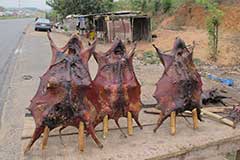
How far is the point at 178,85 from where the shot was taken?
11.8 feet

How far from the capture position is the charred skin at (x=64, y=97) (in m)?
3.00

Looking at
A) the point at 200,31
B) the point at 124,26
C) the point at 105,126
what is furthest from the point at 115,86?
the point at 200,31

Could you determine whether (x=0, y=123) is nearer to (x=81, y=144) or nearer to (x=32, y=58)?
(x=81, y=144)

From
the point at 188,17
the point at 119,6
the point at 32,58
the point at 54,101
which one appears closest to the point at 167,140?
the point at 54,101

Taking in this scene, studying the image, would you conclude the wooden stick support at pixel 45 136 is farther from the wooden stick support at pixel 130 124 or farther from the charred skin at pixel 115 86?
the wooden stick support at pixel 130 124

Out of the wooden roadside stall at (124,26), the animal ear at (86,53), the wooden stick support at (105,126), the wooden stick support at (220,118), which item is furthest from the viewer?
the wooden roadside stall at (124,26)

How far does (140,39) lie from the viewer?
19.8 metres

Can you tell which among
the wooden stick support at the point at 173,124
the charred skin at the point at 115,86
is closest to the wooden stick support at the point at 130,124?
the charred skin at the point at 115,86

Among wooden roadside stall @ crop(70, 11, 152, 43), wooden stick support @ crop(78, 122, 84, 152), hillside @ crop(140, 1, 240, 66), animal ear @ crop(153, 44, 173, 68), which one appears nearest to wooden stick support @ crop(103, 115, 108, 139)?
wooden stick support @ crop(78, 122, 84, 152)

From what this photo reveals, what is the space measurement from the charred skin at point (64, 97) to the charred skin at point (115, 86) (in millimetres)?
237

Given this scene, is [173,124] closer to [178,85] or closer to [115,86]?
[178,85]

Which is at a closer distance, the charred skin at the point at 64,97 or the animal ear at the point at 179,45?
the charred skin at the point at 64,97

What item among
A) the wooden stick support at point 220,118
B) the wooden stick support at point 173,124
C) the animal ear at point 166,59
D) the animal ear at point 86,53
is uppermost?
the animal ear at point 86,53

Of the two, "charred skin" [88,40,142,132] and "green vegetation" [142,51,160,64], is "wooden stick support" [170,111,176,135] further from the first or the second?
"green vegetation" [142,51,160,64]
